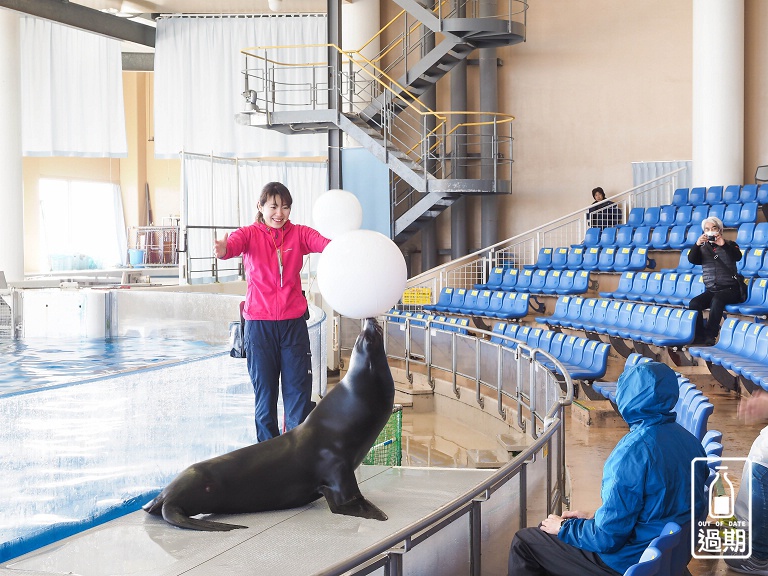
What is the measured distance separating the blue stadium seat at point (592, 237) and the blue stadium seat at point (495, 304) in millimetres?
1934

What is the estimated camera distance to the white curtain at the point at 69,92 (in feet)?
52.5

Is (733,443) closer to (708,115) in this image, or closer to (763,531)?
(763,531)

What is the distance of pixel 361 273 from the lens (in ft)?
10.6

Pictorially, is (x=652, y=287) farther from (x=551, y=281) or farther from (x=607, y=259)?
(x=551, y=281)

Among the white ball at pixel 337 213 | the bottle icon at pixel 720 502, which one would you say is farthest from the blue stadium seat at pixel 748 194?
the white ball at pixel 337 213

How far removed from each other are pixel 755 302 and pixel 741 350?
1339mm

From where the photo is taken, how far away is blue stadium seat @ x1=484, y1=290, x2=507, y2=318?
1093 cm

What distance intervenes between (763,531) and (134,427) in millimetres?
2639

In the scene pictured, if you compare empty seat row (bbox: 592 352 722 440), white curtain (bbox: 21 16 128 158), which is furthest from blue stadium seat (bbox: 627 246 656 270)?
white curtain (bbox: 21 16 128 158)

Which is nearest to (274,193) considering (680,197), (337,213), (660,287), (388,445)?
(337,213)

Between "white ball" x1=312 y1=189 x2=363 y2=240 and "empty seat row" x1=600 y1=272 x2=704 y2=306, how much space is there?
556 centimetres

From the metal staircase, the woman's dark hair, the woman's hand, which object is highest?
the metal staircase

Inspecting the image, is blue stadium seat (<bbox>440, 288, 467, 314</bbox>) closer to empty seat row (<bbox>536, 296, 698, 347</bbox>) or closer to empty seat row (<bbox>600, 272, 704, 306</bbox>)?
empty seat row (<bbox>536, 296, 698, 347</bbox>)

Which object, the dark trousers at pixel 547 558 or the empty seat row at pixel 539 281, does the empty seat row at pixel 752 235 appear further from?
the dark trousers at pixel 547 558
